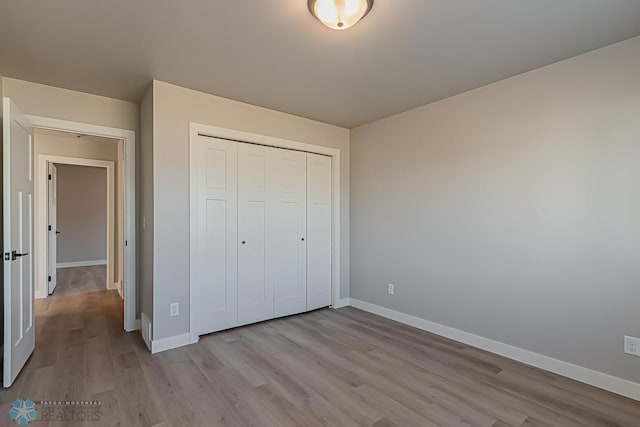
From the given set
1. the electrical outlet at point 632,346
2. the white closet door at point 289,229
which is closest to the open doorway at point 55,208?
the white closet door at point 289,229

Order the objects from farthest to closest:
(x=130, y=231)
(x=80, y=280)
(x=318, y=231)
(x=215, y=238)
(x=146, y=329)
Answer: (x=80, y=280)
(x=318, y=231)
(x=130, y=231)
(x=215, y=238)
(x=146, y=329)

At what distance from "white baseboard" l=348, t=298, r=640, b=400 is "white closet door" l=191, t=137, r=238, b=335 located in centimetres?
191

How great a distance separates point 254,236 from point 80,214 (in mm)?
6475

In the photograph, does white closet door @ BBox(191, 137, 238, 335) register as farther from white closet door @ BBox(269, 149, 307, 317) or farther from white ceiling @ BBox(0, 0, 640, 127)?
white ceiling @ BBox(0, 0, 640, 127)

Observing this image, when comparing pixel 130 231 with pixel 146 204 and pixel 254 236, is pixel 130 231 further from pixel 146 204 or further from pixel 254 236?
pixel 254 236

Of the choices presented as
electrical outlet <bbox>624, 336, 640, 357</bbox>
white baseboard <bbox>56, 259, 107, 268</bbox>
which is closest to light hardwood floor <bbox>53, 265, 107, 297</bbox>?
white baseboard <bbox>56, 259, 107, 268</bbox>

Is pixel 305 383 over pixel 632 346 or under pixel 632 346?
under

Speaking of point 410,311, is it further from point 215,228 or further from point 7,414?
point 7,414

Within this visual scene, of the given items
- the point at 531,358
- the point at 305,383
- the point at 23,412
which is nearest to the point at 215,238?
the point at 305,383

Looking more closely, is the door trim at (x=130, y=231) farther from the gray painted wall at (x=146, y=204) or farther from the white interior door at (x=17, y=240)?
the white interior door at (x=17, y=240)

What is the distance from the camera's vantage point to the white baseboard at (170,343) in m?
2.77

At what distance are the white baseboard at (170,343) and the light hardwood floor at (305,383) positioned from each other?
7 cm

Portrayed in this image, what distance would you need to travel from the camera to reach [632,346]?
6.91 ft

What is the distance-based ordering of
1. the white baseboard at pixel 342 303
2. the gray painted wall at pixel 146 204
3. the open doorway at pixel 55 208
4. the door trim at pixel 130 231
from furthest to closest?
the open doorway at pixel 55 208, the white baseboard at pixel 342 303, the door trim at pixel 130 231, the gray painted wall at pixel 146 204
